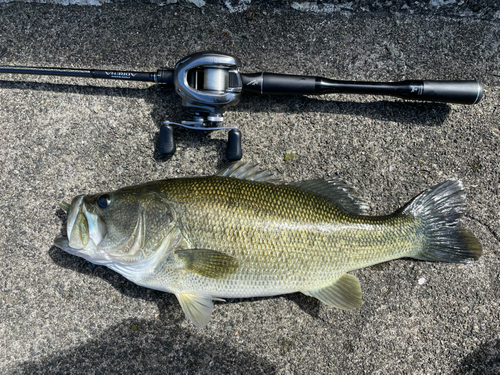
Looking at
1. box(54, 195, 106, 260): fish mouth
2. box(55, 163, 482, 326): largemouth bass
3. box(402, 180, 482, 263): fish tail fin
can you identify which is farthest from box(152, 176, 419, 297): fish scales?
box(54, 195, 106, 260): fish mouth

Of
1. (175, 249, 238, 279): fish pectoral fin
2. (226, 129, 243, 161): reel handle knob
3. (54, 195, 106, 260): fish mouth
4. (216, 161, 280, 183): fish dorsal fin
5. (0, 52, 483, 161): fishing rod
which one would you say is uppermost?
(0, 52, 483, 161): fishing rod

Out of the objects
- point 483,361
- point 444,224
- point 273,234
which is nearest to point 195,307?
point 273,234

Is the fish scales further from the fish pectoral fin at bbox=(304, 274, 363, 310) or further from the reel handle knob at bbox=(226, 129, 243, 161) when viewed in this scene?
the reel handle knob at bbox=(226, 129, 243, 161)

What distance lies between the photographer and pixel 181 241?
1.72m

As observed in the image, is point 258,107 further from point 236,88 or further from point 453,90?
point 453,90

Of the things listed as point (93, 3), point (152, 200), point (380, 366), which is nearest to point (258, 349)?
point (380, 366)

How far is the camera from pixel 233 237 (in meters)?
1.70

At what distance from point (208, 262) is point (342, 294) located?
2.89ft

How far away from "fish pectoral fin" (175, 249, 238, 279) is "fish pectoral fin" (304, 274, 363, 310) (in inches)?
21.7

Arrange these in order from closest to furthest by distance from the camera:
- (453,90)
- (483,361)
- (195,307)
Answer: (195,307)
(453,90)
(483,361)

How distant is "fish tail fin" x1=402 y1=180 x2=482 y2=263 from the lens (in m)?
1.98

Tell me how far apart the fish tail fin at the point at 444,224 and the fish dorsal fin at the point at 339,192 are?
Result: 0.32m

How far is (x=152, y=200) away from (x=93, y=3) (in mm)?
1525

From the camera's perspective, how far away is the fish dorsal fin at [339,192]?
1.93 meters
